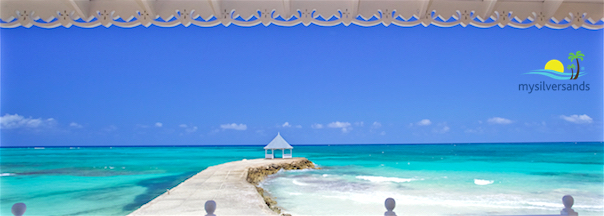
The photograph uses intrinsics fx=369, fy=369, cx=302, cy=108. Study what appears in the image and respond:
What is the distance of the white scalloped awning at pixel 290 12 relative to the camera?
2650 millimetres

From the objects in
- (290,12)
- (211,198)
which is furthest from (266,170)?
(290,12)

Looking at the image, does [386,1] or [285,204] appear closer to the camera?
[386,1]

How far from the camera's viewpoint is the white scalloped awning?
2.65 meters

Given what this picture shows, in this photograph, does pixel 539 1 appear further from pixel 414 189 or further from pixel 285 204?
pixel 414 189

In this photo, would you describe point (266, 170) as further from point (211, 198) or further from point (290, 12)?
point (290, 12)

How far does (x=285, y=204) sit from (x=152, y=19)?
9.34 m

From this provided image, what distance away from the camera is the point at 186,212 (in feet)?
22.4

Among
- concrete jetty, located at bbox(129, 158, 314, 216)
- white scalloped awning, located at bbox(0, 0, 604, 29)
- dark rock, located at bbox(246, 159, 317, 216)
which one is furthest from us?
dark rock, located at bbox(246, 159, 317, 216)

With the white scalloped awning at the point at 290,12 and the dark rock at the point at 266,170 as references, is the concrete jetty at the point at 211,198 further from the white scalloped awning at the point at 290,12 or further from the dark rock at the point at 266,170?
the white scalloped awning at the point at 290,12

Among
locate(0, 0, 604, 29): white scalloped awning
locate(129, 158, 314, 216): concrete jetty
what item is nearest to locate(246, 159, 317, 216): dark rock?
locate(129, 158, 314, 216): concrete jetty

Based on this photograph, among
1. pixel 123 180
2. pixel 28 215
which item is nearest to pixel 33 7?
pixel 28 215

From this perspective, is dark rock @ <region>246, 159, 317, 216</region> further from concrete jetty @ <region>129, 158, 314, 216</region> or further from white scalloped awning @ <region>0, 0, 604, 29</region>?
white scalloped awning @ <region>0, 0, 604, 29</region>

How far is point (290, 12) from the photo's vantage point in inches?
107

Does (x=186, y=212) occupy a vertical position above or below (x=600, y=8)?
below
